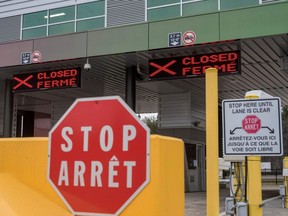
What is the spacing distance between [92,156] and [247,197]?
2.68 m

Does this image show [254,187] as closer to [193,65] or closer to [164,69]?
[193,65]

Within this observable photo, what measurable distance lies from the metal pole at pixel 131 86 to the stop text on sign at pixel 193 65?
2.42 meters

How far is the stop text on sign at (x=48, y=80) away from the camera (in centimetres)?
1541

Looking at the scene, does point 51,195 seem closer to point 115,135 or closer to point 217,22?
point 115,135

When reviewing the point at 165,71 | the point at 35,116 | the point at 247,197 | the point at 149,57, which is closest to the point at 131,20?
the point at 149,57

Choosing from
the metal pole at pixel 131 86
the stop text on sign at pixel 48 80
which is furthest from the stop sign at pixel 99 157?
the metal pole at pixel 131 86

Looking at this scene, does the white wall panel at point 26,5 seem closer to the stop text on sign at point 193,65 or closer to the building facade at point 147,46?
the building facade at point 147,46

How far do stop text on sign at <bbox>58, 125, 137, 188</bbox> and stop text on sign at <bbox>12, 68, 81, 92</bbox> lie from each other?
476 inches

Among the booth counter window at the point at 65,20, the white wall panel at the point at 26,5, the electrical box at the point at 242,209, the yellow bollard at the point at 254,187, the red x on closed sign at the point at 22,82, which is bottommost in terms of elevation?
the electrical box at the point at 242,209

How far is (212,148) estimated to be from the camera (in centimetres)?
412

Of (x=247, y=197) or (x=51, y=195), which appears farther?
(x=247, y=197)

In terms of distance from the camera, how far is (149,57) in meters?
15.0

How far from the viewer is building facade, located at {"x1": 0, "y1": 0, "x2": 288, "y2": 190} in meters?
12.8

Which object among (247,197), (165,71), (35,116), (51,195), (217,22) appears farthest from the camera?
(35,116)
